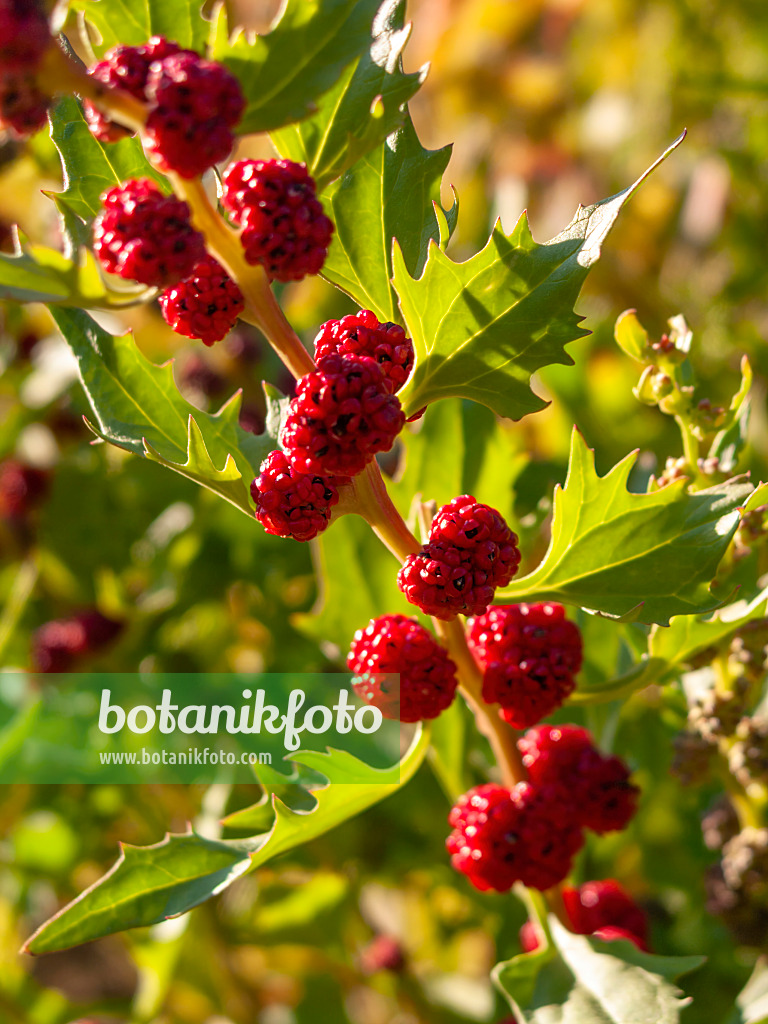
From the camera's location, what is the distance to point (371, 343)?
0.64 m

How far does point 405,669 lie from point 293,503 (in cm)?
16

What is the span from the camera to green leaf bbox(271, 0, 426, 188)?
61cm

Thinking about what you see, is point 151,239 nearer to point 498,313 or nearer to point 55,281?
point 55,281

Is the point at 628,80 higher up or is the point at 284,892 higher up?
the point at 628,80

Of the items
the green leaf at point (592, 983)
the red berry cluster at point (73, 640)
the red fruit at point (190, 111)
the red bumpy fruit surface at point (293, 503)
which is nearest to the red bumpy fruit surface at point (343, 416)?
the red bumpy fruit surface at point (293, 503)

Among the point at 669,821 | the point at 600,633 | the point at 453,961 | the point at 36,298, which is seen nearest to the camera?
the point at 36,298

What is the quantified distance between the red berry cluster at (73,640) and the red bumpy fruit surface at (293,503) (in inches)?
34.6

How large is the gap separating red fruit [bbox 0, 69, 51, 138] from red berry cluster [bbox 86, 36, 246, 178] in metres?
0.04

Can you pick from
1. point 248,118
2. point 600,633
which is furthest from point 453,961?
point 248,118

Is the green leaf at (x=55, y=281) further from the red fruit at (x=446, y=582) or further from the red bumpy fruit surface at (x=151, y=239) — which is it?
the red fruit at (x=446, y=582)

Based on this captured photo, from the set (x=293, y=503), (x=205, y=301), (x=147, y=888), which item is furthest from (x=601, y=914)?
(x=205, y=301)

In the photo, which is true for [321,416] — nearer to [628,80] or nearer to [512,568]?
[512,568]

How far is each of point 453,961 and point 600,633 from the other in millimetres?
989

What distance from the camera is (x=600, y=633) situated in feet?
3.20
